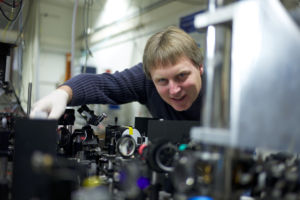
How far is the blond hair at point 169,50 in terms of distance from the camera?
1.18 meters

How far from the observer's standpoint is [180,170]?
0.62 meters

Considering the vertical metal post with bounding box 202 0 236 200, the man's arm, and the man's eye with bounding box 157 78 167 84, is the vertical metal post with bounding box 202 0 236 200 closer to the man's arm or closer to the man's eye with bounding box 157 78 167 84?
the man's eye with bounding box 157 78 167 84

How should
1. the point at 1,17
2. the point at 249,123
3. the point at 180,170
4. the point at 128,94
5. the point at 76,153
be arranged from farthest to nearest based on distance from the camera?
the point at 1,17, the point at 128,94, the point at 76,153, the point at 180,170, the point at 249,123

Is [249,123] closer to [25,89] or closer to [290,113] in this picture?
[290,113]

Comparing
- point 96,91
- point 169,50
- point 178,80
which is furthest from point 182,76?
point 96,91

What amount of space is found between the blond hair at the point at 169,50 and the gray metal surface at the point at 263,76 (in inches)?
23.7

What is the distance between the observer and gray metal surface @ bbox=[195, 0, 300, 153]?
52 centimetres

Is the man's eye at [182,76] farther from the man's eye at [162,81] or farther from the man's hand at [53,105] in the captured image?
the man's hand at [53,105]

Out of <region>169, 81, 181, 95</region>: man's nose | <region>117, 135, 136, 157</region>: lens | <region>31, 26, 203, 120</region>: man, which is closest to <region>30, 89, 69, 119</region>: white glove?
<region>31, 26, 203, 120</region>: man

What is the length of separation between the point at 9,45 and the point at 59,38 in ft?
9.04

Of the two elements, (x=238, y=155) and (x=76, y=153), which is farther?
(x=76, y=153)

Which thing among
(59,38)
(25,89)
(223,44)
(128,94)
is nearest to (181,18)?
(128,94)

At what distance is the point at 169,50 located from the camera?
3.88ft

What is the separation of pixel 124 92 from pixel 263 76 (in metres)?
1.25
